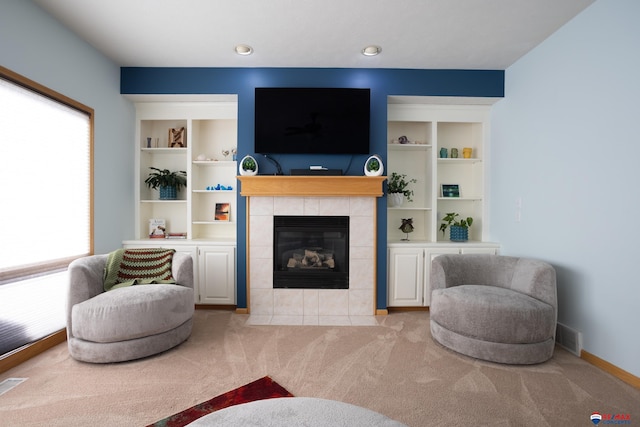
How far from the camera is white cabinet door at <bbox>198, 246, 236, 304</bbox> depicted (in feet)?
11.5

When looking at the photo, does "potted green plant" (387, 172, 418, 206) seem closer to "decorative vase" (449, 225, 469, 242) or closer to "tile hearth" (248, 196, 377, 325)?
"tile hearth" (248, 196, 377, 325)

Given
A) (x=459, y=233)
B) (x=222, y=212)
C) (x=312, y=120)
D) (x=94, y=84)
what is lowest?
(x=459, y=233)

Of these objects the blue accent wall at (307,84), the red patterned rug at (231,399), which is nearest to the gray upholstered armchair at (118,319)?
the red patterned rug at (231,399)

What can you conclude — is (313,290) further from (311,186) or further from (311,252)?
(311,186)

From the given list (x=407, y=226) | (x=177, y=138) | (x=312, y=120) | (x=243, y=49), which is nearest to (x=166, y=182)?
(x=177, y=138)

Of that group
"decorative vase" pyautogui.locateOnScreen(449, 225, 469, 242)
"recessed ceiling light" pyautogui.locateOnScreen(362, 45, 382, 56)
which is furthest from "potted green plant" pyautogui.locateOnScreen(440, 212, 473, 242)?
"recessed ceiling light" pyautogui.locateOnScreen(362, 45, 382, 56)

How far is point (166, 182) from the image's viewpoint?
3758 millimetres

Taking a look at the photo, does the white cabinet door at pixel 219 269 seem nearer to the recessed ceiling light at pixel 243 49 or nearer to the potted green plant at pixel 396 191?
the potted green plant at pixel 396 191

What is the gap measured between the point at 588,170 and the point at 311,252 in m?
2.55

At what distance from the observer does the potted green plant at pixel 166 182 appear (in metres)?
3.76

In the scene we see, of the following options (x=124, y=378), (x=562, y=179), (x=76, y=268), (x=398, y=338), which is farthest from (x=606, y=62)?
(x=76, y=268)

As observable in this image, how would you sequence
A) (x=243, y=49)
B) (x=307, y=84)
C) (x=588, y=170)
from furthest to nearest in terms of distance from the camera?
(x=307, y=84)
(x=243, y=49)
(x=588, y=170)

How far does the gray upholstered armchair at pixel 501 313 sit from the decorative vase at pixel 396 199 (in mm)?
996

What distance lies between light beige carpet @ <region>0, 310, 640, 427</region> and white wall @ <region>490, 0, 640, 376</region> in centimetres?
39
